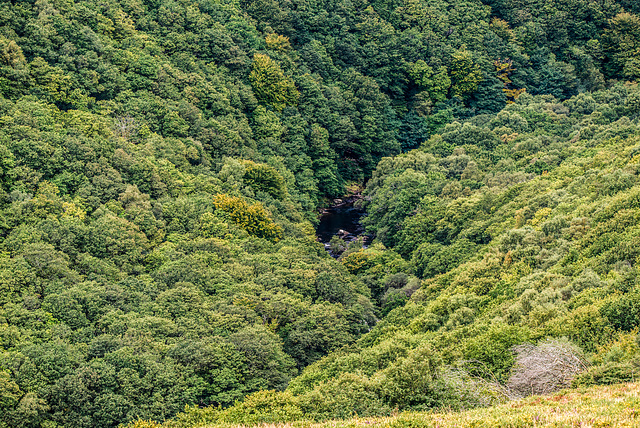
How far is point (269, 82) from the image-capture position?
114 metres

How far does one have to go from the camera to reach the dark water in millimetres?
103562

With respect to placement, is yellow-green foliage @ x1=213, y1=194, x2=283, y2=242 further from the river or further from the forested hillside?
the river

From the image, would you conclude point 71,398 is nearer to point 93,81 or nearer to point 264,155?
point 93,81

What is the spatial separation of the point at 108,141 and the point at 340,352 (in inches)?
1644

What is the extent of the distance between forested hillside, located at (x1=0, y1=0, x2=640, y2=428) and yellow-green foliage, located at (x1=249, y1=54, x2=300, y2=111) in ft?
1.86

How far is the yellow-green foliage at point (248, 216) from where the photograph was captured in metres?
79.5

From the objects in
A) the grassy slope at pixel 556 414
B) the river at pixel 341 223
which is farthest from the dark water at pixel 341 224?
the grassy slope at pixel 556 414

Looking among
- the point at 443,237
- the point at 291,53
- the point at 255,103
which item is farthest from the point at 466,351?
the point at 291,53

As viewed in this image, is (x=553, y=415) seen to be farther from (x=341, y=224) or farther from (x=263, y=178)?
(x=341, y=224)

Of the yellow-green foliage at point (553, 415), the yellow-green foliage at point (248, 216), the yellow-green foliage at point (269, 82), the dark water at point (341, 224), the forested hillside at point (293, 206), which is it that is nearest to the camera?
the yellow-green foliage at point (553, 415)

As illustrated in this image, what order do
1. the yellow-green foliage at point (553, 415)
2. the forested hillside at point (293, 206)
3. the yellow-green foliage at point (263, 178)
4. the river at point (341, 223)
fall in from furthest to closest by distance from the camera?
the river at point (341, 223)
the yellow-green foliage at point (263, 178)
the forested hillside at point (293, 206)
the yellow-green foliage at point (553, 415)

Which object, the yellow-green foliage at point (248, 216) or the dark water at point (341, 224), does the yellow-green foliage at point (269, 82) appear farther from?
the yellow-green foliage at point (248, 216)

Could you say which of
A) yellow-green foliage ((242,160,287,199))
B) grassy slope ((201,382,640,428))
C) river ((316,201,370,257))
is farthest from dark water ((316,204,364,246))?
grassy slope ((201,382,640,428))

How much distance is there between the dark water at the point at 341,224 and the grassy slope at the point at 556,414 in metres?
72.1
